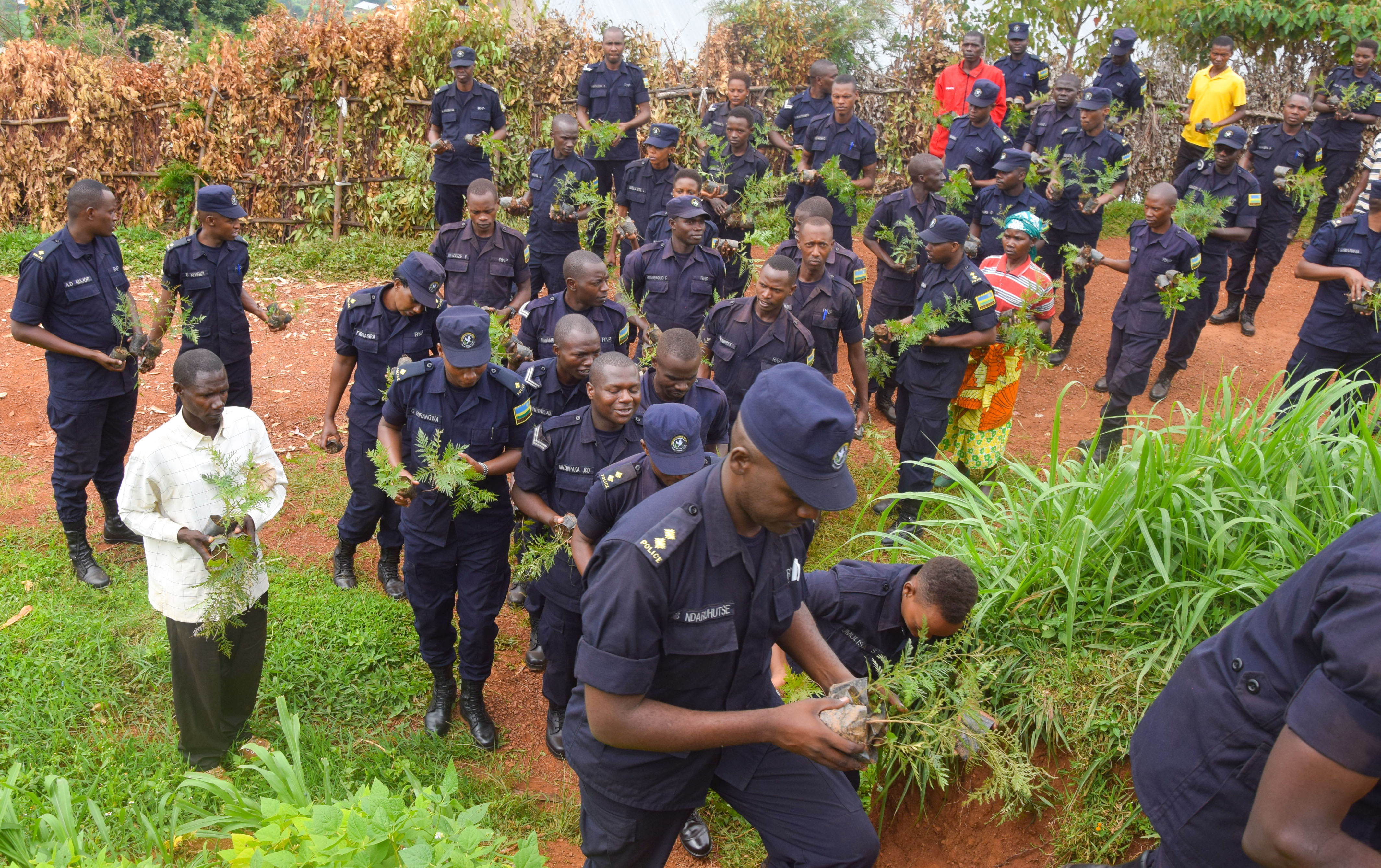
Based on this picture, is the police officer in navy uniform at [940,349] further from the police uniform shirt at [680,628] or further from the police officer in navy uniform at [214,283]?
the police officer in navy uniform at [214,283]

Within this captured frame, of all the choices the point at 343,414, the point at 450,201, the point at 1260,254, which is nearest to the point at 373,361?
the point at 343,414

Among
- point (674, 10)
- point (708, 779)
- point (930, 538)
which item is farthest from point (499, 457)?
point (674, 10)

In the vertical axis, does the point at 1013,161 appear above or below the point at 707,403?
above

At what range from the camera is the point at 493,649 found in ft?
16.3

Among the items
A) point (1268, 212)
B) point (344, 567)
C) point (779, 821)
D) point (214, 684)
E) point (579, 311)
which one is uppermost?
point (1268, 212)

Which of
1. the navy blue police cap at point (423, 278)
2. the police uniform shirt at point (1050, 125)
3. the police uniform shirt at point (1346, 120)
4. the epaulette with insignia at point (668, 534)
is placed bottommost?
the navy blue police cap at point (423, 278)

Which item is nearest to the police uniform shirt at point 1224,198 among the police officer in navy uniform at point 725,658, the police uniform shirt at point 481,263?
the police uniform shirt at point 481,263

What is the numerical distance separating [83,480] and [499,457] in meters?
3.01

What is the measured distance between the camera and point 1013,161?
831 cm

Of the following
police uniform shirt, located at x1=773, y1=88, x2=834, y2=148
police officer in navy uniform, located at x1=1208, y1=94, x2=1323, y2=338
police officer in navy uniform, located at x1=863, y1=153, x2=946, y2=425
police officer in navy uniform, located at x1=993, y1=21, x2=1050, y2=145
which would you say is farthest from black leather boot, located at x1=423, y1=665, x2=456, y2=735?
police officer in navy uniform, located at x1=993, y1=21, x2=1050, y2=145

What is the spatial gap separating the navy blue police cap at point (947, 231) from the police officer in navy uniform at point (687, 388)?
6.93 feet

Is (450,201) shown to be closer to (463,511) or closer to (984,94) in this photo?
(984,94)

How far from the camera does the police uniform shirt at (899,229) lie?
27.3ft

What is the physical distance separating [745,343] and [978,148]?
5.03m
